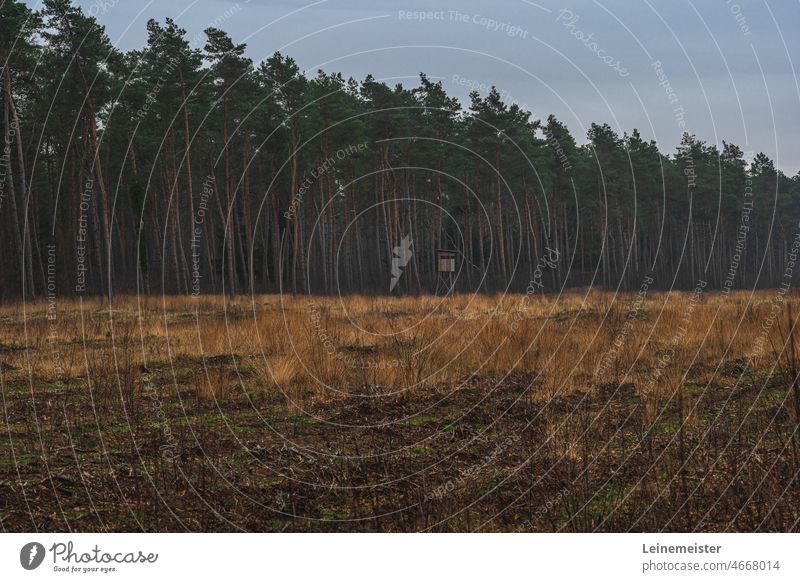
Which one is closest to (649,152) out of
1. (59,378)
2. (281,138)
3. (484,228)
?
(484,228)

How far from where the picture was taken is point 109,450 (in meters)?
A: 6.71

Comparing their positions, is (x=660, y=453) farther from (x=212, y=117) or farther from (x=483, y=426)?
(x=212, y=117)

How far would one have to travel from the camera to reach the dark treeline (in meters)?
29.7

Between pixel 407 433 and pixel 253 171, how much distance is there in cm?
4407

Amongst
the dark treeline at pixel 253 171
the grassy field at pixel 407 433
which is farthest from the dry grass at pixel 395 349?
the dark treeline at pixel 253 171

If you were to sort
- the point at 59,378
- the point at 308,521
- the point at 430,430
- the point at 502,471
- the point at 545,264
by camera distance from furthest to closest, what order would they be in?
the point at 545,264 < the point at 59,378 < the point at 430,430 < the point at 502,471 < the point at 308,521

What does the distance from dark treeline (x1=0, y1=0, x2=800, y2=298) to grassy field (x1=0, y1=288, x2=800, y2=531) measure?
7.69 meters

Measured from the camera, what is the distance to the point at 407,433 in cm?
753

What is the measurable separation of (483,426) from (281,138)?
127 feet
